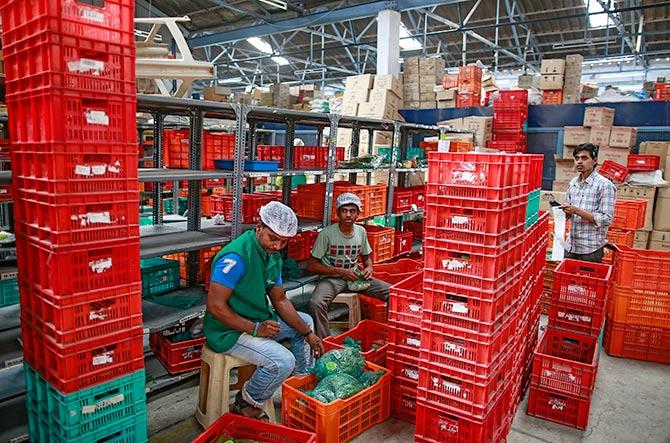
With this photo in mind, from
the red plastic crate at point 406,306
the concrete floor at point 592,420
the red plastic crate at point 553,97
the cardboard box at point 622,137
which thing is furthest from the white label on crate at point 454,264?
the red plastic crate at point 553,97

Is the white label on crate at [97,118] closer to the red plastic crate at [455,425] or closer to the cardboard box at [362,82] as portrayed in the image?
the red plastic crate at [455,425]

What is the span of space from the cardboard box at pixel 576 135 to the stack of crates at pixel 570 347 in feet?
16.9

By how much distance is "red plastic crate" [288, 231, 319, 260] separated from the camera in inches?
226

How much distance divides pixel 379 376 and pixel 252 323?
1054 mm

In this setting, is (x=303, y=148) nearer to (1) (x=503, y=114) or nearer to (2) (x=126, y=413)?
(2) (x=126, y=413)

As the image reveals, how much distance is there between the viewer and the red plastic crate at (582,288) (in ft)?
13.2

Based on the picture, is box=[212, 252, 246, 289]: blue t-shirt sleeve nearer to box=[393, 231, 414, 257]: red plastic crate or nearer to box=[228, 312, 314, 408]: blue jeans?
box=[228, 312, 314, 408]: blue jeans

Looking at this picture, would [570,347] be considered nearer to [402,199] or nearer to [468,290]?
[468,290]

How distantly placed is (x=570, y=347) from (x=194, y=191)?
12.3 ft

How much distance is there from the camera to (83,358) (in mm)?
2486

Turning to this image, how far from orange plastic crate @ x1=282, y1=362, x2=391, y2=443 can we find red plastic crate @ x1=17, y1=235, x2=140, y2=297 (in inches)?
52.1

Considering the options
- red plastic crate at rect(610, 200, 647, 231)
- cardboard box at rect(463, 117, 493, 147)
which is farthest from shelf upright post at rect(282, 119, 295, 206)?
cardboard box at rect(463, 117, 493, 147)

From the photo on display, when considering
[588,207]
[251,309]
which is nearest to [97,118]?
[251,309]

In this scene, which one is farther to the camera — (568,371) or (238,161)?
(238,161)
